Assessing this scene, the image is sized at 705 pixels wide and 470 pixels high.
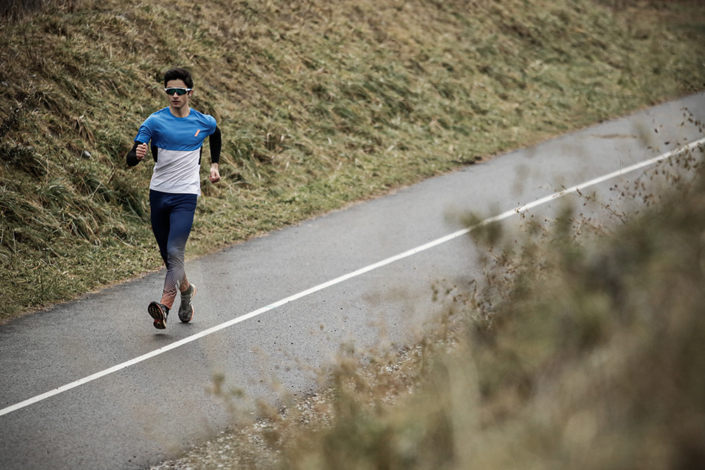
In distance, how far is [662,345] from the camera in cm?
292

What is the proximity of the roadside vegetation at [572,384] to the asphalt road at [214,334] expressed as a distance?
0.77 meters

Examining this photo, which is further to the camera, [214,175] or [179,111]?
[214,175]

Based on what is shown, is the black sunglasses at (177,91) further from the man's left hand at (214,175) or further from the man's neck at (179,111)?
the man's left hand at (214,175)

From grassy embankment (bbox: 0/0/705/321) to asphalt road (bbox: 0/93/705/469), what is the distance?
0.84 m

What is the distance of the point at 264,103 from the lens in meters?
16.0

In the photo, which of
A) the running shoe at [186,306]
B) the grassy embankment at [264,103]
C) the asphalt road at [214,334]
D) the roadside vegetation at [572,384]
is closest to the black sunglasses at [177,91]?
the running shoe at [186,306]

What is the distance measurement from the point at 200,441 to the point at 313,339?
2.23 m

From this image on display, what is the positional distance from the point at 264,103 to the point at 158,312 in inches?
368

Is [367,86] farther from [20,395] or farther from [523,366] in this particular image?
[523,366]

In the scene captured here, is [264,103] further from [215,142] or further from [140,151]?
[140,151]

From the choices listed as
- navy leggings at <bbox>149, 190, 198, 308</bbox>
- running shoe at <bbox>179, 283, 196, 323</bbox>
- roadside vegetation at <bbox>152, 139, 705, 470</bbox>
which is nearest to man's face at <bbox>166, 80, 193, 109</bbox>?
navy leggings at <bbox>149, 190, 198, 308</bbox>

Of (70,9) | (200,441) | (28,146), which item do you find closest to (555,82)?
(70,9)

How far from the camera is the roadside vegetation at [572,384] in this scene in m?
2.56

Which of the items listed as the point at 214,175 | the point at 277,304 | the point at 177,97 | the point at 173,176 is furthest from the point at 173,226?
the point at 277,304
